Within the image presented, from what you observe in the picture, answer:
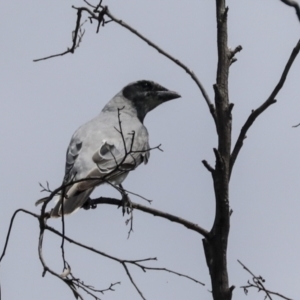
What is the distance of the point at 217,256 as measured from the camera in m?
4.03

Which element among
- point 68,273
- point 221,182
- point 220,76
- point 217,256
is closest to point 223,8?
point 220,76

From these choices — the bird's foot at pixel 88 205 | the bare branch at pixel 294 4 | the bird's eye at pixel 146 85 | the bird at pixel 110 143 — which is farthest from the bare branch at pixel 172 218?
the bird's eye at pixel 146 85

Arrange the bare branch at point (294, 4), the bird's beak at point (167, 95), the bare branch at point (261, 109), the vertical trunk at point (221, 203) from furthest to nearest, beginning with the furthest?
the bird's beak at point (167, 95), the vertical trunk at point (221, 203), the bare branch at point (261, 109), the bare branch at point (294, 4)

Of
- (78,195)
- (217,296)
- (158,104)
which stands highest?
(158,104)

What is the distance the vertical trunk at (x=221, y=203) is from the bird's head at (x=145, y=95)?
14.7 ft

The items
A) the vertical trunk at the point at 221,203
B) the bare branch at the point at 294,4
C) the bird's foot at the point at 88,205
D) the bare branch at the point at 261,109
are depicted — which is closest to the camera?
the bare branch at the point at 294,4

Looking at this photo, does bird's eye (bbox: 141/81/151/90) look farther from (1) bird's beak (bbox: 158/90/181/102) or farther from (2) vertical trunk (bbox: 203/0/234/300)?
(2) vertical trunk (bbox: 203/0/234/300)

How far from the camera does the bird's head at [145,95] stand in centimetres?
870

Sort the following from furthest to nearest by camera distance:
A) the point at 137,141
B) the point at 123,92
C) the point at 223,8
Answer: the point at 123,92
the point at 137,141
the point at 223,8

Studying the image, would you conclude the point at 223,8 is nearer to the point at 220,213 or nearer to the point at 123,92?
the point at 220,213

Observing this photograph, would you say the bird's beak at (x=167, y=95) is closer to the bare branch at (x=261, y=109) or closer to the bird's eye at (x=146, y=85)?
the bird's eye at (x=146, y=85)

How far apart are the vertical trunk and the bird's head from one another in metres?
4.47

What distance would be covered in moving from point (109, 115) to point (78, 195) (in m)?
2.06

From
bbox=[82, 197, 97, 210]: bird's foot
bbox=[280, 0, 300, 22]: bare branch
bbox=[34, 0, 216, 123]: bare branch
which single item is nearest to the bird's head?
bbox=[82, 197, 97, 210]: bird's foot
